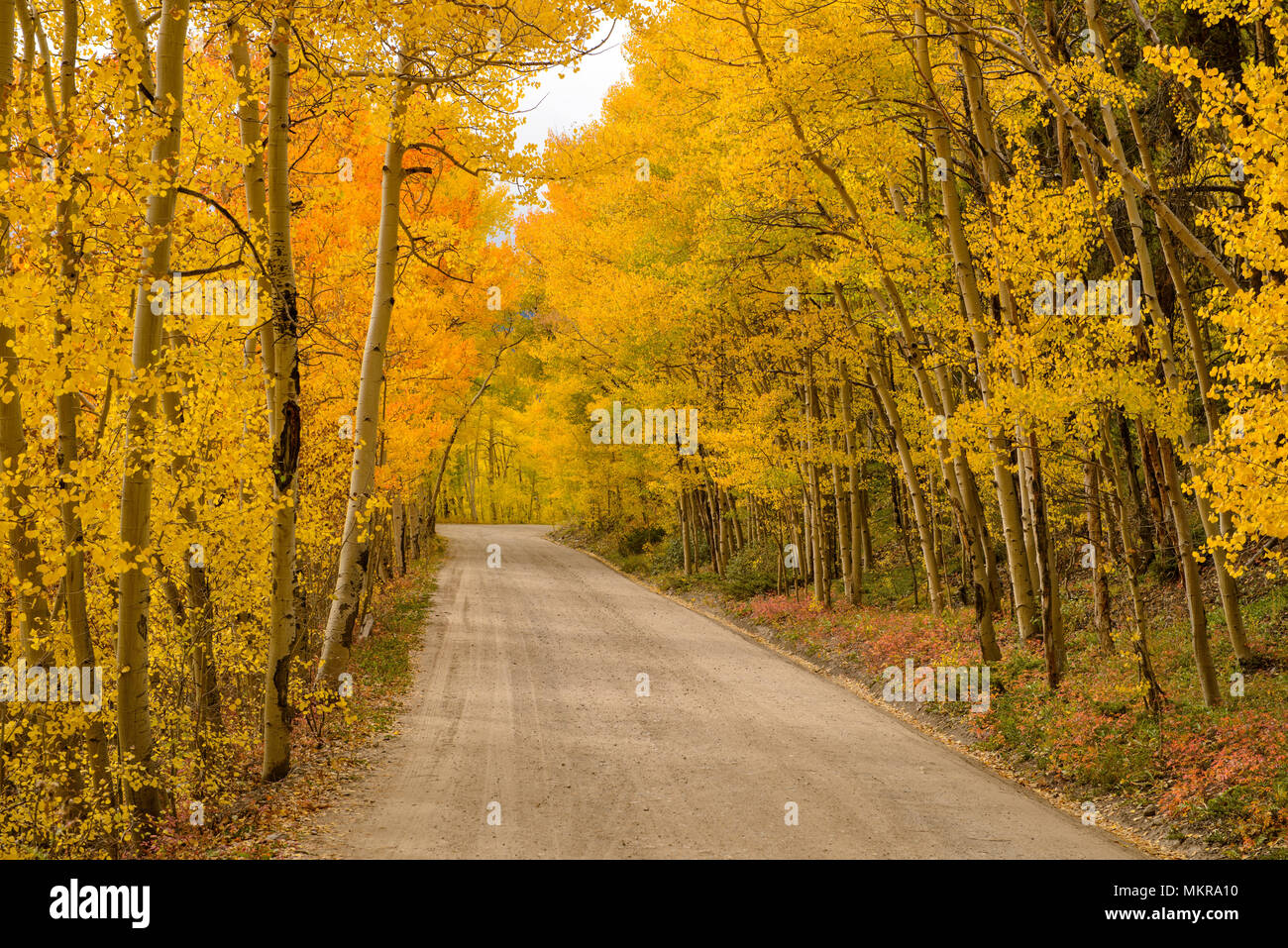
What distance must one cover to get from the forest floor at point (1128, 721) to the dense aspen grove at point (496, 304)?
0.24 meters

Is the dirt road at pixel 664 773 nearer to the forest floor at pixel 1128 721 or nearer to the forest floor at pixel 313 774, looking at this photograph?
the forest floor at pixel 313 774

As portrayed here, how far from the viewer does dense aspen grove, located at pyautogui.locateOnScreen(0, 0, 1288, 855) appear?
19.7ft

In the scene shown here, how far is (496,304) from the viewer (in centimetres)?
1773

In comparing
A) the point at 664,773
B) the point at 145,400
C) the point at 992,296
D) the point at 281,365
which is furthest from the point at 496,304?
the point at 145,400

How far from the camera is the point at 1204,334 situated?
1327 centimetres

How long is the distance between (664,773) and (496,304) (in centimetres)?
1150

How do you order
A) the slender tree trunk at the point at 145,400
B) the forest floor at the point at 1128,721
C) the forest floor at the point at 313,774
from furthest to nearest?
1. the forest floor at the point at 1128,721
2. the forest floor at the point at 313,774
3. the slender tree trunk at the point at 145,400

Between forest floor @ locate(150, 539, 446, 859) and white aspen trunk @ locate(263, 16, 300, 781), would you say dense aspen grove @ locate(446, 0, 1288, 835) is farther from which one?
forest floor @ locate(150, 539, 446, 859)

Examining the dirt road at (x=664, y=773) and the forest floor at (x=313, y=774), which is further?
the dirt road at (x=664, y=773)

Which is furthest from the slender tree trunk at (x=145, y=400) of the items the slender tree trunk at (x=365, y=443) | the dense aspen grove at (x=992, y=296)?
the dense aspen grove at (x=992, y=296)

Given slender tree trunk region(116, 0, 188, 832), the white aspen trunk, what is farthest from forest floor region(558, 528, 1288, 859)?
slender tree trunk region(116, 0, 188, 832)

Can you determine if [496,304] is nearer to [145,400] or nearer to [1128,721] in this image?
[145,400]

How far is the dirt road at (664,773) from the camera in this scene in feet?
21.9

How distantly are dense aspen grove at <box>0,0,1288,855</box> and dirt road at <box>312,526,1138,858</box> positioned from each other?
5.48 feet
